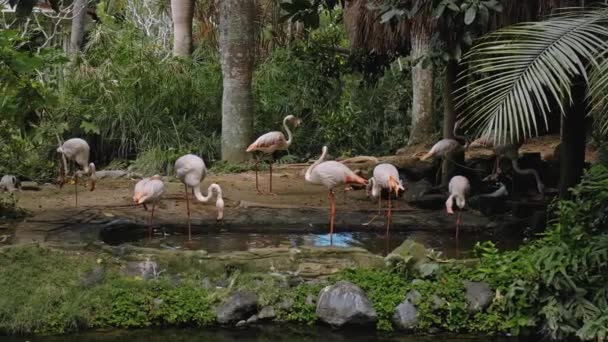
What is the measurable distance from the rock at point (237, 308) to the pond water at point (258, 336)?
0.28 feet

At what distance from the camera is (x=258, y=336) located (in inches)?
228

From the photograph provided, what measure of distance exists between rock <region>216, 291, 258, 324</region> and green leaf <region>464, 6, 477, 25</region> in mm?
2303

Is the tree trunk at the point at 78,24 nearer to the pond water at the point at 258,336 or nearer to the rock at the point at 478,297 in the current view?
the pond water at the point at 258,336

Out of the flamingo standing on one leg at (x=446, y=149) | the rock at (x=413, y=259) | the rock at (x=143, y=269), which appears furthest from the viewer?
the flamingo standing on one leg at (x=446, y=149)

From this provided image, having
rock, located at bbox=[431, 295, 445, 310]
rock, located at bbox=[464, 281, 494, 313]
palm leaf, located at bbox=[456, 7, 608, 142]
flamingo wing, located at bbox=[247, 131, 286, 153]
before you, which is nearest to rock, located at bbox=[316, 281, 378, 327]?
rock, located at bbox=[431, 295, 445, 310]

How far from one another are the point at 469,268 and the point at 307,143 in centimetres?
847

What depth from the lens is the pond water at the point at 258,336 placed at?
5672mm

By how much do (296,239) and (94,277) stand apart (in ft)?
7.36

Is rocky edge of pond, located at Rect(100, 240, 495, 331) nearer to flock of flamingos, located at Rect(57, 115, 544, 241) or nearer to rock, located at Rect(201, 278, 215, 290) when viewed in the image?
rock, located at Rect(201, 278, 215, 290)

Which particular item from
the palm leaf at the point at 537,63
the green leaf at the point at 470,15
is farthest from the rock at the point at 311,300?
the green leaf at the point at 470,15

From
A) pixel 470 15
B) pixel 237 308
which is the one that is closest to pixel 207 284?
pixel 237 308

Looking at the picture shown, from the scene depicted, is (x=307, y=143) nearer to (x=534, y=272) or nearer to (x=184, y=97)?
(x=184, y=97)

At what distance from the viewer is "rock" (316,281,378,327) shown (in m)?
5.82

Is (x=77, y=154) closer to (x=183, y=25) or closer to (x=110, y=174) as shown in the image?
(x=110, y=174)
